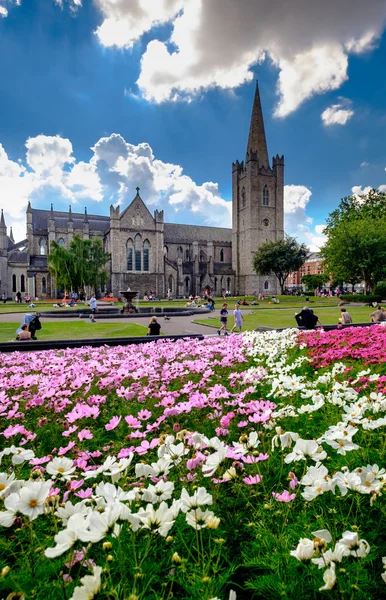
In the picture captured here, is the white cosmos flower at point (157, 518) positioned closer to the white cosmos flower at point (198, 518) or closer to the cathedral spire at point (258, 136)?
the white cosmos flower at point (198, 518)

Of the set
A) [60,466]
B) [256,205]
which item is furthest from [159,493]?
[256,205]

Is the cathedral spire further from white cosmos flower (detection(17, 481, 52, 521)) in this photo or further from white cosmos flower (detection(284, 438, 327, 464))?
white cosmos flower (detection(17, 481, 52, 521))

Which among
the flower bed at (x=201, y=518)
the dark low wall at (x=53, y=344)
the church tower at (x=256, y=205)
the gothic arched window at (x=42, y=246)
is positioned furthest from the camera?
the church tower at (x=256, y=205)

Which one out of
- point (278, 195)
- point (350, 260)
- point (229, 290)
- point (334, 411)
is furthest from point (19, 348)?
point (278, 195)

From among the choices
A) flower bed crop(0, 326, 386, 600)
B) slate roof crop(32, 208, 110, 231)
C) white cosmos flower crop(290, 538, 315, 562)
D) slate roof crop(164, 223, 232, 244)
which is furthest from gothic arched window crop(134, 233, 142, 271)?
white cosmos flower crop(290, 538, 315, 562)

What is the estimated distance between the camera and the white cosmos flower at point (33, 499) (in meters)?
1.43

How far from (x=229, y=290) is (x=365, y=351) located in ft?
232

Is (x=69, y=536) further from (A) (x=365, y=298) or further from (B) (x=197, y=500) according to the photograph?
(A) (x=365, y=298)

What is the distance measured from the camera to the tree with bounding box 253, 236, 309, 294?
5728 cm

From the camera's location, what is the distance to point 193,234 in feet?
275

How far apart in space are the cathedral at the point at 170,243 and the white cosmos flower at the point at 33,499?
64658 millimetres

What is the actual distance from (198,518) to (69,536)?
577 mm

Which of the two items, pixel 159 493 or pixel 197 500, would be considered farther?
pixel 159 493

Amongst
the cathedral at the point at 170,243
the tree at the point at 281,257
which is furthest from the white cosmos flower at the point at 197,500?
the cathedral at the point at 170,243
